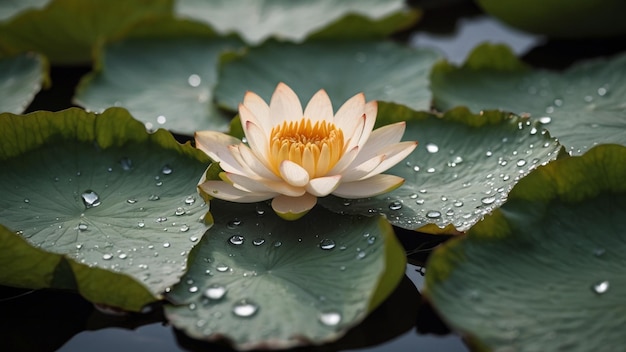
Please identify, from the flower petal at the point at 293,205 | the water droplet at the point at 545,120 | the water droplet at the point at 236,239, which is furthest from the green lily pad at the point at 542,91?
the water droplet at the point at 236,239

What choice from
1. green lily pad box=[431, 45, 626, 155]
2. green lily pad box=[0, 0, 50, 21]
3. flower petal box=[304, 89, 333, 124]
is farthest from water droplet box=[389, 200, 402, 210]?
green lily pad box=[0, 0, 50, 21]

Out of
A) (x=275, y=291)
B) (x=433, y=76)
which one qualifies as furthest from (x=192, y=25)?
(x=275, y=291)

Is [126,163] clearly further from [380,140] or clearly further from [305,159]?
[380,140]

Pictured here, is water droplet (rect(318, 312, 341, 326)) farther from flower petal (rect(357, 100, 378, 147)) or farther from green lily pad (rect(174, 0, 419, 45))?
green lily pad (rect(174, 0, 419, 45))

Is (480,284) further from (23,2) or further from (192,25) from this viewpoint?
(23,2)

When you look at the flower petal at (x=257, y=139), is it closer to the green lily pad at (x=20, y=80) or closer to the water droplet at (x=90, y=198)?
the water droplet at (x=90, y=198)
